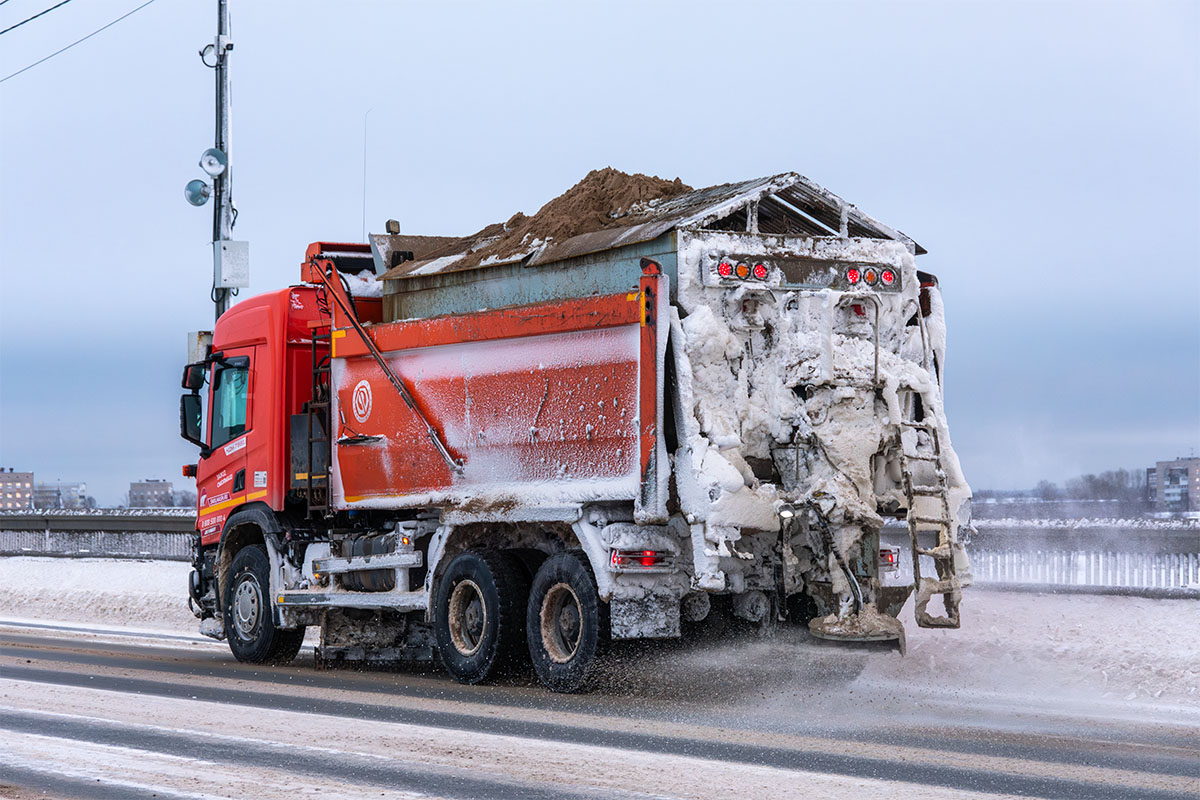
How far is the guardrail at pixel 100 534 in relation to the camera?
1065 inches

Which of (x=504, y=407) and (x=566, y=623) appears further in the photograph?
(x=504, y=407)

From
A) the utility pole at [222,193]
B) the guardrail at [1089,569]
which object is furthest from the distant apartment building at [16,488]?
the guardrail at [1089,569]

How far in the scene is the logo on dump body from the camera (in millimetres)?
12977

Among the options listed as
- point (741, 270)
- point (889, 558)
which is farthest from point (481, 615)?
point (741, 270)

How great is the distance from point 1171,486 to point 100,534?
62.1 ft

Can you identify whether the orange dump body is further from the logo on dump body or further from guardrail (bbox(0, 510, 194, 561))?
guardrail (bbox(0, 510, 194, 561))

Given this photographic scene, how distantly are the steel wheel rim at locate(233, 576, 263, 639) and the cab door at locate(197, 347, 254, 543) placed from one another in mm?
722

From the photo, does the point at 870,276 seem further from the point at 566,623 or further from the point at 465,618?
the point at 465,618

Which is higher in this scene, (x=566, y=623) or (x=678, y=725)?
(x=566, y=623)

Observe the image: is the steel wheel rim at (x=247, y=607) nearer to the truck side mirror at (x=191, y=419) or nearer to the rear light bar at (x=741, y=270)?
the truck side mirror at (x=191, y=419)

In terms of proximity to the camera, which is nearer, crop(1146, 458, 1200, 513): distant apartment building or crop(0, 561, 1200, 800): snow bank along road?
crop(0, 561, 1200, 800): snow bank along road

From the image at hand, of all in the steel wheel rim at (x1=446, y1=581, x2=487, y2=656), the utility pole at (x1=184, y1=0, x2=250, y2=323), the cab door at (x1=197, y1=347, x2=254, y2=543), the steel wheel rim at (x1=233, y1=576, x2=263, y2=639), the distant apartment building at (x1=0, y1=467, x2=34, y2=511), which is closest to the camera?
the steel wheel rim at (x1=446, y1=581, x2=487, y2=656)

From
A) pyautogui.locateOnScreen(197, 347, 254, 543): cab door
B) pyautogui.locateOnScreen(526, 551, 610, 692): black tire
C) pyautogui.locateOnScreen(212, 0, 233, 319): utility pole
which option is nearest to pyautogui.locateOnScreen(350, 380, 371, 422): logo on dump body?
pyautogui.locateOnScreen(197, 347, 254, 543): cab door

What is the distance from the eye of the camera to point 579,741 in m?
8.73
